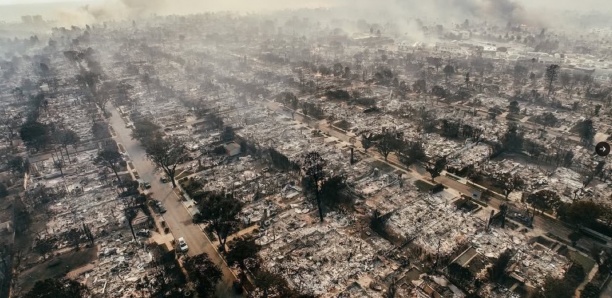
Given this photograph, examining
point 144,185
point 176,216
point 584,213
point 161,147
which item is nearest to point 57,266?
point 176,216

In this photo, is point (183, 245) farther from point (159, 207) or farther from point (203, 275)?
point (159, 207)

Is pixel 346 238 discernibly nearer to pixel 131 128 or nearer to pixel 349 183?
pixel 349 183

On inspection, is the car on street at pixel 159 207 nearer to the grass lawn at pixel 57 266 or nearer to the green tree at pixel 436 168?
the grass lawn at pixel 57 266

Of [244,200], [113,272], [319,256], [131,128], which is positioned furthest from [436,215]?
[131,128]

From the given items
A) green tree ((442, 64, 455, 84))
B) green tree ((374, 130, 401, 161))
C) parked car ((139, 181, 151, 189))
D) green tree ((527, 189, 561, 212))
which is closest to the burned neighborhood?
green tree ((527, 189, 561, 212))

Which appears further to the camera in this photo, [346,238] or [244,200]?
[244,200]

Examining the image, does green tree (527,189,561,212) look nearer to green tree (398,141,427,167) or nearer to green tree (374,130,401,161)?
green tree (398,141,427,167)
